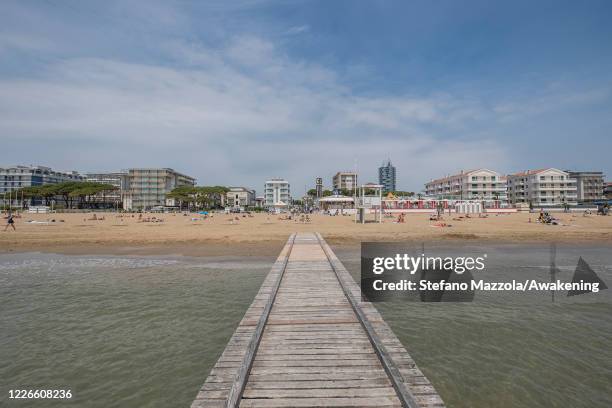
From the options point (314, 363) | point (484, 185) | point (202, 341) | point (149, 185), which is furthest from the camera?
point (149, 185)

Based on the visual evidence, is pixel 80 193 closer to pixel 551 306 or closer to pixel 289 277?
pixel 289 277

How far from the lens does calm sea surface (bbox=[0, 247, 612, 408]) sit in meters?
5.72

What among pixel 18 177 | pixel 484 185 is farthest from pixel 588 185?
pixel 18 177

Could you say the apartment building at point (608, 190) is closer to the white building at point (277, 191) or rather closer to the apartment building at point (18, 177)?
the white building at point (277, 191)

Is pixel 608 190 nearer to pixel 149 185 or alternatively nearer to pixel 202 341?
pixel 202 341

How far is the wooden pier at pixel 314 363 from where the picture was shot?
4.23 m

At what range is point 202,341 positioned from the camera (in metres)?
7.67

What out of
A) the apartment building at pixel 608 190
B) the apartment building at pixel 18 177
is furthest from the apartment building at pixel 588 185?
the apartment building at pixel 18 177

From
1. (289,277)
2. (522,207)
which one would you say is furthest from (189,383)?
(522,207)

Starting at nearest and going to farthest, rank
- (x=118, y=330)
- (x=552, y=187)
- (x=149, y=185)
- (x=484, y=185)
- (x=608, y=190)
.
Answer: (x=118, y=330) < (x=552, y=187) < (x=484, y=185) < (x=608, y=190) < (x=149, y=185)

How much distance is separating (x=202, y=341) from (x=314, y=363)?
11.9ft

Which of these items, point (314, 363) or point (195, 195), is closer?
point (314, 363)

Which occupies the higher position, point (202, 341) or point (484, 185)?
point (484, 185)

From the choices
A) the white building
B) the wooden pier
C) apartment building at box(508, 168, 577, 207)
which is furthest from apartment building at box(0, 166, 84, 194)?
apartment building at box(508, 168, 577, 207)
